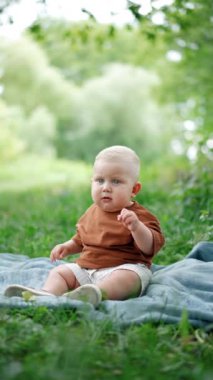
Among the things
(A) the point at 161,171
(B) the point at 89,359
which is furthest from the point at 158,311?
(A) the point at 161,171

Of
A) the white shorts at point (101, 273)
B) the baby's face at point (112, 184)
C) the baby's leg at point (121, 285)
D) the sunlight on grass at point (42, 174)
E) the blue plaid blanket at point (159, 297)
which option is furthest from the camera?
the sunlight on grass at point (42, 174)

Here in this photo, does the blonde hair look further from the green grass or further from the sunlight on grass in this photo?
the sunlight on grass

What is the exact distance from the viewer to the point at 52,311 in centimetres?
256

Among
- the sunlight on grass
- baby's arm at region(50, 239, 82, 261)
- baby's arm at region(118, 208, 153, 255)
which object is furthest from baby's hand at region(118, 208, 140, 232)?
the sunlight on grass

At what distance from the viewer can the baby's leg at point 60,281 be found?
2.95m

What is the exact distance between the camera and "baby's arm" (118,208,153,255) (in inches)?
113

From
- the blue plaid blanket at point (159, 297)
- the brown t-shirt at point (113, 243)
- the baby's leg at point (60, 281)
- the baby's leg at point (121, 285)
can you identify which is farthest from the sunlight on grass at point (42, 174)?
the baby's leg at point (121, 285)

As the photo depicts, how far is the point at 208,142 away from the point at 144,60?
10.6 metres

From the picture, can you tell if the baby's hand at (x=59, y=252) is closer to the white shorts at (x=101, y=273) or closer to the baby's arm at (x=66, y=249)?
the baby's arm at (x=66, y=249)

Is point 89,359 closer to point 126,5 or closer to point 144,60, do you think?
point 126,5

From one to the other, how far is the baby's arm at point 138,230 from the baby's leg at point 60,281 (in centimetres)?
35

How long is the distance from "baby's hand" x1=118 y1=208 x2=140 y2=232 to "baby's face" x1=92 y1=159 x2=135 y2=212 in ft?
0.68

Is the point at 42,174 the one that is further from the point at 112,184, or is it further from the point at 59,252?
the point at 112,184

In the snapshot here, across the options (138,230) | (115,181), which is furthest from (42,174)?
(138,230)
